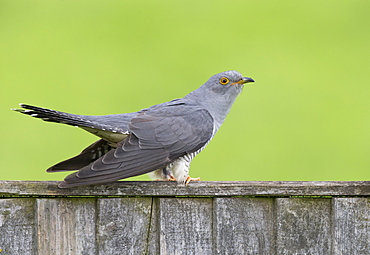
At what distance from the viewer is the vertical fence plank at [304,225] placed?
1.66m

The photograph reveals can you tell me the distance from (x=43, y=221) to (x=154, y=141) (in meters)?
0.63

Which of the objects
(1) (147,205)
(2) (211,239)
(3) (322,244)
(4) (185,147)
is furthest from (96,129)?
(3) (322,244)

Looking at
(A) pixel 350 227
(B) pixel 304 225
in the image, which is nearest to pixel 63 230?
(B) pixel 304 225

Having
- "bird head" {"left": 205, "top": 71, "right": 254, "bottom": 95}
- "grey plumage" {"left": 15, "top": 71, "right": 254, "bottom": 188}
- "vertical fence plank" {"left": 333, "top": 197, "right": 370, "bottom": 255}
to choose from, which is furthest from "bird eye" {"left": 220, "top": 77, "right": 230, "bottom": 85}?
"vertical fence plank" {"left": 333, "top": 197, "right": 370, "bottom": 255}

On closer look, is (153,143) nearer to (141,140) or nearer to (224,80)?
(141,140)

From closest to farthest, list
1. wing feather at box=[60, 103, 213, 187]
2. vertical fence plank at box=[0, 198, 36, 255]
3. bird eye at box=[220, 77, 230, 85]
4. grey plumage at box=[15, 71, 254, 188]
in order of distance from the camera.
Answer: vertical fence plank at box=[0, 198, 36, 255] < wing feather at box=[60, 103, 213, 187] < grey plumage at box=[15, 71, 254, 188] < bird eye at box=[220, 77, 230, 85]

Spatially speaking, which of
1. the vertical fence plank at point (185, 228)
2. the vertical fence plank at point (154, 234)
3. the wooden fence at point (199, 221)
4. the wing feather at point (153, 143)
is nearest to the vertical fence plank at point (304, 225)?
the wooden fence at point (199, 221)

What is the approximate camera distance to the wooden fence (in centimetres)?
165

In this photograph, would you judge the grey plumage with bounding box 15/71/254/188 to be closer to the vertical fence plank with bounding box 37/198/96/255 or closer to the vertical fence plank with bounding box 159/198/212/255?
the vertical fence plank with bounding box 37/198/96/255

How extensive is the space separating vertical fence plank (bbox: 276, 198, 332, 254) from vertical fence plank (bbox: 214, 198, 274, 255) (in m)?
0.04

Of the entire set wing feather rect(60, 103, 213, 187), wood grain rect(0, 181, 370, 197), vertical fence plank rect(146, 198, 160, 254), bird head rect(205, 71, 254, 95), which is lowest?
vertical fence plank rect(146, 198, 160, 254)

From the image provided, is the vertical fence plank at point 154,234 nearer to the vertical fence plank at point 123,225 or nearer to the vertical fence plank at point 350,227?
the vertical fence plank at point 123,225

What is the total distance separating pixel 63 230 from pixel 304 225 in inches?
32.2

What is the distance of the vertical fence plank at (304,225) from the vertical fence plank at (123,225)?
0.46 metres
